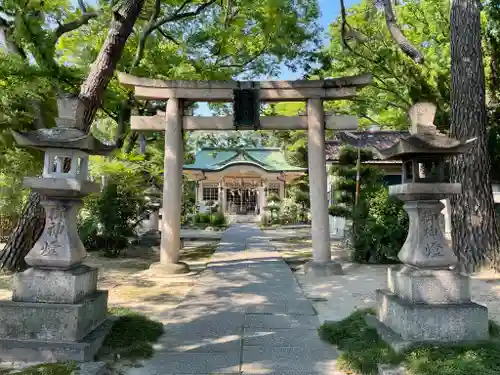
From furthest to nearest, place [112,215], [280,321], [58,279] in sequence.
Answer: [112,215] < [280,321] < [58,279]

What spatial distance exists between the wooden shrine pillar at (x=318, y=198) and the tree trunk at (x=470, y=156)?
8.81ft

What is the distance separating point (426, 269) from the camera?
408cm

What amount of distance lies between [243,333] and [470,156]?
20.8ft

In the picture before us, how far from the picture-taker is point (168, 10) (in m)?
12.3

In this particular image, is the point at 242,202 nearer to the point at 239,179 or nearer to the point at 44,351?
the point at 239,179

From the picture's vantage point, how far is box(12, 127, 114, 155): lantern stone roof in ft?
13.5

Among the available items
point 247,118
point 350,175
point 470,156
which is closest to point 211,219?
point 350,175

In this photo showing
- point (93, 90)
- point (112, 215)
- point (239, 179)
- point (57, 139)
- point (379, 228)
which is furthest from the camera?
point (239, 179)

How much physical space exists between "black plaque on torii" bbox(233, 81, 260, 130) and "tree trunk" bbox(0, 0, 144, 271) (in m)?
2.75

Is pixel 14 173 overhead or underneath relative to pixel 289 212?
overhead

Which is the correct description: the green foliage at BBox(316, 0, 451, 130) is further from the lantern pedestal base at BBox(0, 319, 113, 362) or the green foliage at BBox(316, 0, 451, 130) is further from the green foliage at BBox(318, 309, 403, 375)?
the lantern pedestal base at BBox(0, 319, 113, 362)

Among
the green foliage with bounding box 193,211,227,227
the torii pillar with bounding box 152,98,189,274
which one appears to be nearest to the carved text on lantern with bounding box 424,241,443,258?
the torii pillar with bounding box 152,98,189,274

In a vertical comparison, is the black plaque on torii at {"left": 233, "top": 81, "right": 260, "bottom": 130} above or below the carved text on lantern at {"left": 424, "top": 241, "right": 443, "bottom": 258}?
above

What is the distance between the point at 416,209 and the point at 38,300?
13.4ft
